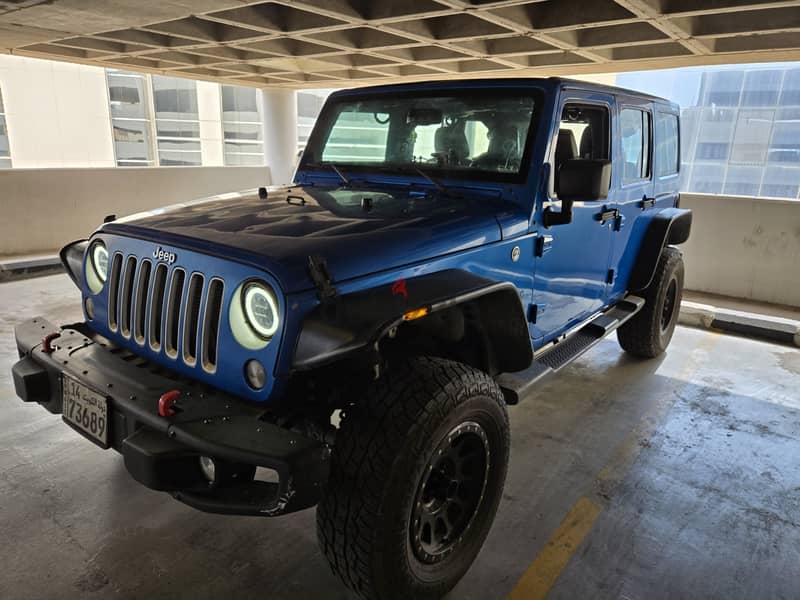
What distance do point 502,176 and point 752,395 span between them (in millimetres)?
2701

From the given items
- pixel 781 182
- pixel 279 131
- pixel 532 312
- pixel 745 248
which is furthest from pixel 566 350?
pixel 781 182

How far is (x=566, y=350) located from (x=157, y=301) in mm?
2144

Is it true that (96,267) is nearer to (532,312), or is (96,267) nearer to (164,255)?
(164,255)

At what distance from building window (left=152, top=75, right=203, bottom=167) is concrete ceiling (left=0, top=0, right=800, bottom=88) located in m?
14.1

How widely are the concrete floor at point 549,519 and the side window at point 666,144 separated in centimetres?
172

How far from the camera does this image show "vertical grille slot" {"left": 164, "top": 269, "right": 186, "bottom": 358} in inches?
81.6

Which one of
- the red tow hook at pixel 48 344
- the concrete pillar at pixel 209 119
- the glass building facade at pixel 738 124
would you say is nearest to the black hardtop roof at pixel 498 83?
the red tow hook at pixel 48 344

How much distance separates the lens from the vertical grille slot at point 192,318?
2.01 metres

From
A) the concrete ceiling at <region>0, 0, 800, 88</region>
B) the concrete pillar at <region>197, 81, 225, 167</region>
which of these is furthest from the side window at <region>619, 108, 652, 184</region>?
the concrete pillar at <region>197, 81, 225, 167</region>

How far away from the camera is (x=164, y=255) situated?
6.98ft

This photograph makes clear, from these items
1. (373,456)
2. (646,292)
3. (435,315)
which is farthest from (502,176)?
(646,292)

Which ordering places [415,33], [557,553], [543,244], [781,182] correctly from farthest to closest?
1. [781,182]
2. [415,33]
3. [543,244]
4. [557,553]

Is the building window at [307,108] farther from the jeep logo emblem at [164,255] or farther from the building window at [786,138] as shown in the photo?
the jeep logo emblem at [164,255]

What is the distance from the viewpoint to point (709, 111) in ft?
39.7
